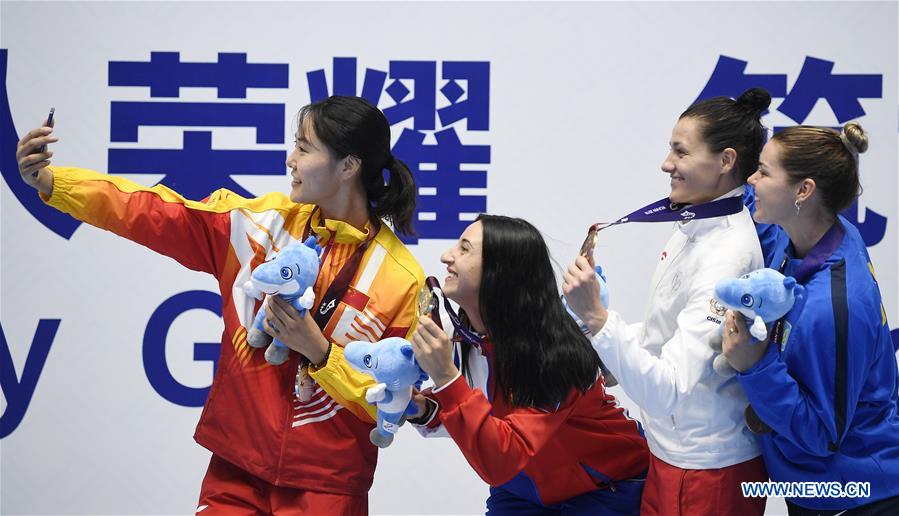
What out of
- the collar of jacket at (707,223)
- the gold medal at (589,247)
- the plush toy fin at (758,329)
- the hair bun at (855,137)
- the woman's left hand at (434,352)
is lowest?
the woman's left hand at (434,352)

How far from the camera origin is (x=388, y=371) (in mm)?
2023

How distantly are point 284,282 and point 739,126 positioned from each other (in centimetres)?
105

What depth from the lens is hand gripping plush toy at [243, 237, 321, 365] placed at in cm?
207

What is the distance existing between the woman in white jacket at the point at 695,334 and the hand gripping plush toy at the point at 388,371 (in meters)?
0.37

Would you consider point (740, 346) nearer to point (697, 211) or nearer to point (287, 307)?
point (697, 211)

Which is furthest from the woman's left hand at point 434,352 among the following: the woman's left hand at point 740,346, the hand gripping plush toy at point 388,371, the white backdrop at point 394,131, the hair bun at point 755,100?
the white backdrop at point 394,131

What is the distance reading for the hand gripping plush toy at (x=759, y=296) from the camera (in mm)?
1867

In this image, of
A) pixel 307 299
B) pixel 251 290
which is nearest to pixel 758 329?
pixel 307 299

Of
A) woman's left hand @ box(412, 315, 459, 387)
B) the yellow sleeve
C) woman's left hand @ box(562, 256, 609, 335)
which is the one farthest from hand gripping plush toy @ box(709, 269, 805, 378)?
the yellow sleeve

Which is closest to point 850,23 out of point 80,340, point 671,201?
point 671,201

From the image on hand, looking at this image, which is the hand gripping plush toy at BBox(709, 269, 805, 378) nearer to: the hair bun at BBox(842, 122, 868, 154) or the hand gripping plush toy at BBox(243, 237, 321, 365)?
the hair bun at BBox(842, 122, 868, 154)

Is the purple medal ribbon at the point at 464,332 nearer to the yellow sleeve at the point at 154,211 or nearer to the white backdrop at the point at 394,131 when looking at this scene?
the yellow sleeve at the point at 154,211

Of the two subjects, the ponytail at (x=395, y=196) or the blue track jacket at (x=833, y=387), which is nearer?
the blue track jacket at (x=833, y=387)

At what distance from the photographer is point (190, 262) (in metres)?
2.38
